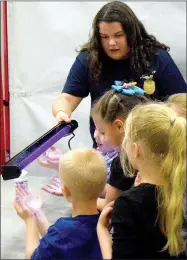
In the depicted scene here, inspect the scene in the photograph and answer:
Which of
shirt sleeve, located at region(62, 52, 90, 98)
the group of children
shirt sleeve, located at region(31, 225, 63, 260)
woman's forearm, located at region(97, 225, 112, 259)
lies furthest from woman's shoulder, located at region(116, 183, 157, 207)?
shirt sleeve, located at region(62, 52, 90, 98)

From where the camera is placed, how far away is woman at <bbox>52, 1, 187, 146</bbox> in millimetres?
1686

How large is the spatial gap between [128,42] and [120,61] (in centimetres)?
8

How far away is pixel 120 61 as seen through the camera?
69.6 inches

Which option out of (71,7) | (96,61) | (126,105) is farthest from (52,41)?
(126,105)

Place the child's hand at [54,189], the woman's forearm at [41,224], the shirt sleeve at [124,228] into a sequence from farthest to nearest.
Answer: the child's hand at [54,189], the woman's forearm at [41,224], the shirt sleeve at [124,228]

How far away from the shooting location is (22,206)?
136 cm

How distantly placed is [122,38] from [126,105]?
0.38 meters

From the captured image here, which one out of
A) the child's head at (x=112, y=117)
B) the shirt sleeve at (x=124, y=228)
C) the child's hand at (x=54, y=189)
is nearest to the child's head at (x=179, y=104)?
the child's head at (x=112, y=117)

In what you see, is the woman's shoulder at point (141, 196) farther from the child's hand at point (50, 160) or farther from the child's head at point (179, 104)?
the child's hand at point (50, 160)

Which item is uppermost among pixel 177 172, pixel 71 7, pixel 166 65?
pixel 71 7

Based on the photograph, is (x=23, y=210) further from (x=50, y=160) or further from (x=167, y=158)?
(x=167, y=158)

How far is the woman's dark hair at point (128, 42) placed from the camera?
5.51 feet

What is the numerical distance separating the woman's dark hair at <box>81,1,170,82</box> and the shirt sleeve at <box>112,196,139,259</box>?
2.58 ft

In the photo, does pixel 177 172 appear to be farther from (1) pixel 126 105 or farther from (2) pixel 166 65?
(2) pixel 166 65
